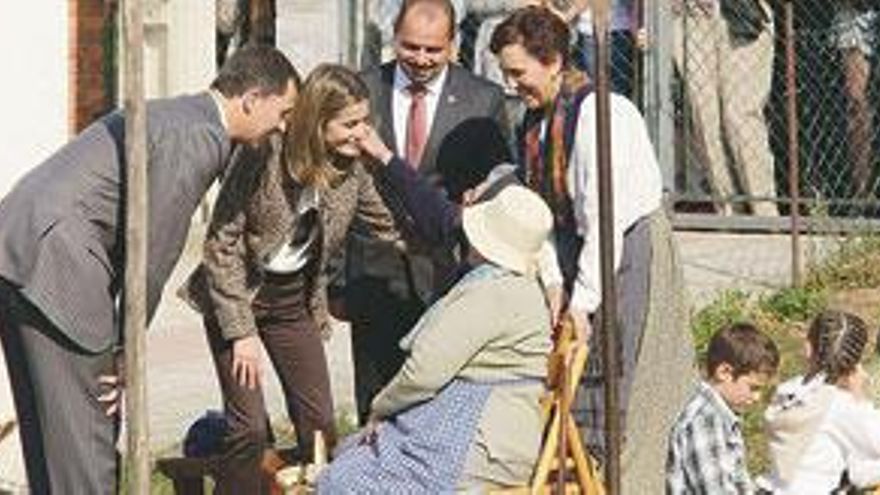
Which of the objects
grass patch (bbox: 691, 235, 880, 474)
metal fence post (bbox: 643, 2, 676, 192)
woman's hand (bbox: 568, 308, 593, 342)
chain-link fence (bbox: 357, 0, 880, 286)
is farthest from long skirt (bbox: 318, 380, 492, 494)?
metal fence post (bbox: 643, 2, 676, 192)

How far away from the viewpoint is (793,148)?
488 inches

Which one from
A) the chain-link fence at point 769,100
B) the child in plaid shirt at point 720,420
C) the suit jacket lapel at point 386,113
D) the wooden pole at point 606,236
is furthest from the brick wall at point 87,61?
the wooden pole at point 606,236

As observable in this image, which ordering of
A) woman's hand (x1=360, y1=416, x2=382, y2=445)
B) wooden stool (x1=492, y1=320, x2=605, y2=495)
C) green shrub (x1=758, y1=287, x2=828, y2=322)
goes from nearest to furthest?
wooden stool (x1=492, y1=320, x2=605, y2=495), woman's hand (x1=360, y1=416, x2=382, y2=445), green shrub (x1=758, y1=287, x2=828, y2=322)

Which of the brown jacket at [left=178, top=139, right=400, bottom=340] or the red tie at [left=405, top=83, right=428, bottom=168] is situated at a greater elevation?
the red tie at [left=405, top=83, right=428, bottom=168]

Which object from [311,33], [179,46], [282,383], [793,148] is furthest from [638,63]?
[282,383]

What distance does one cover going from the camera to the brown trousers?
26.4ft

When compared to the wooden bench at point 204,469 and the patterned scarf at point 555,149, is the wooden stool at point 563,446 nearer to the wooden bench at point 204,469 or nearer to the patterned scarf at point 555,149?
the patterned scarf at point 555,149

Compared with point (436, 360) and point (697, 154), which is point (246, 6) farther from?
point (436, 360)

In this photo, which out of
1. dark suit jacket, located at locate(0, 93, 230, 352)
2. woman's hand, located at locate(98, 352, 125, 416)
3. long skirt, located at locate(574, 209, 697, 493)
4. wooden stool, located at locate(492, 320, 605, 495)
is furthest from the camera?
long skirt, located at locate(574, 209, 697, 493)

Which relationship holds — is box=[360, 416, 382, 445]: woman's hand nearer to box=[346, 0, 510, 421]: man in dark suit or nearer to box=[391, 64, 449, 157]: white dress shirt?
box=[346, 0, 510, 421]: man in dark suit

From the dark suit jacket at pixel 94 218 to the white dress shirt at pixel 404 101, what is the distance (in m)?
1.50

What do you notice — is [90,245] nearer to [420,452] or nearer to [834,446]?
[420,452]

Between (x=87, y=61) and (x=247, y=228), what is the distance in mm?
7527

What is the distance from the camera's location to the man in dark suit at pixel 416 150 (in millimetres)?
8555
